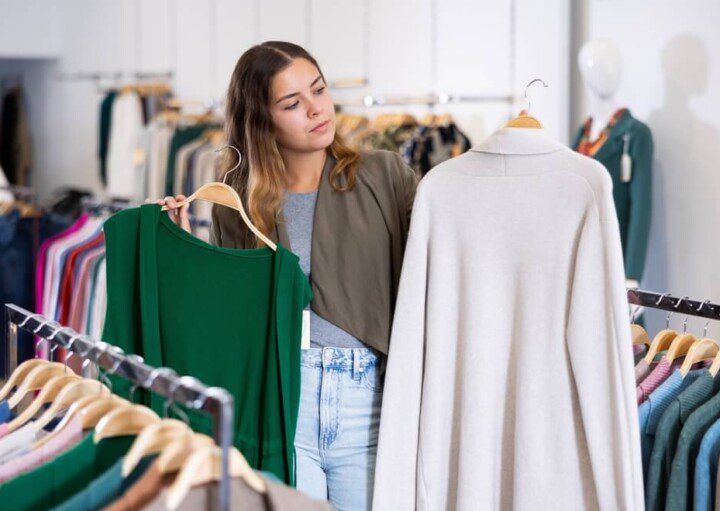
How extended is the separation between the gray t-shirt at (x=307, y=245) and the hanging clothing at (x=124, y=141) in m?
5.16

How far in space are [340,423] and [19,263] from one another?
2.50 metres

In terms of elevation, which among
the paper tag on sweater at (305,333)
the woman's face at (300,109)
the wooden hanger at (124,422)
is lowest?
the wooden hanger at (124,422)

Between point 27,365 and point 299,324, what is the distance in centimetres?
54

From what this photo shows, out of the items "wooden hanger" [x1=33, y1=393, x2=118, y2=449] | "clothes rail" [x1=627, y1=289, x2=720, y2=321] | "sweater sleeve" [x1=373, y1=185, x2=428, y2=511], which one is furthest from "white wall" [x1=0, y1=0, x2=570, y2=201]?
"wooden hanger" [x1=33, y1=393, x2=118, y2=449]

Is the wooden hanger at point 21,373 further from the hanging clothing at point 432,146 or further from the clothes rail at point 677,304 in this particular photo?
the hanging clothing at point 432,146

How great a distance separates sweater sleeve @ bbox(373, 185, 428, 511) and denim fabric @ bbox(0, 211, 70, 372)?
2.49 m

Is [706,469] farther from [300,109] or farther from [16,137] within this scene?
[16,137]

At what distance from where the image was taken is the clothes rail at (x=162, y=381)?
54.8 inches

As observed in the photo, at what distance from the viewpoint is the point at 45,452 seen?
5.20 feet

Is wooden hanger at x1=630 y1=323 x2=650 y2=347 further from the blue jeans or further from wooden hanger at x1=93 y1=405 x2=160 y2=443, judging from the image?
wooden hanger at x1=93 y1=405 x2=160 y2=443

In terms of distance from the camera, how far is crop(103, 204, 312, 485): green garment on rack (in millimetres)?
A: 2020

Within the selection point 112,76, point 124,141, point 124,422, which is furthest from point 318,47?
point 124,422

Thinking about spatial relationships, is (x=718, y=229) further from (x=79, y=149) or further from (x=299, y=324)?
(x=79, y=149)

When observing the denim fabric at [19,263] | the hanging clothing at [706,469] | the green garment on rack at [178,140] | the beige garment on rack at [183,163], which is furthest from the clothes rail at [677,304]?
the green garment on rack at [178,140]
